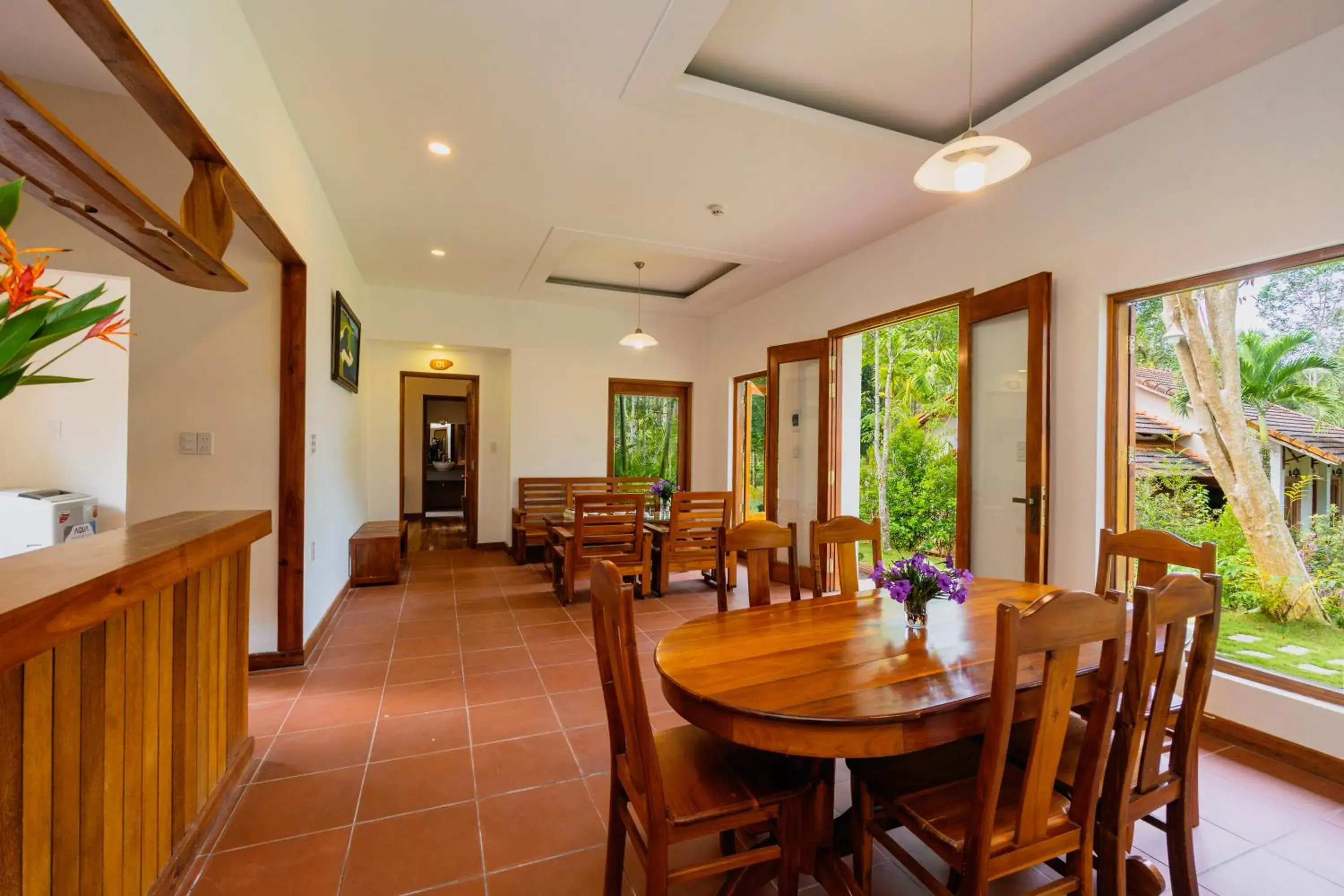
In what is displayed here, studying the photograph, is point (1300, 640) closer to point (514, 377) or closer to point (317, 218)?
point (317, 218)

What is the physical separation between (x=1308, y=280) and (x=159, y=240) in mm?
3932

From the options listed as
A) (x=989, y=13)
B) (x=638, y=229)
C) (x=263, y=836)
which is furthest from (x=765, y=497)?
(x=263, y=836)

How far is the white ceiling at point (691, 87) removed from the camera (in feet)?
6.93

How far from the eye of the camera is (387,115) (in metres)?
2.72

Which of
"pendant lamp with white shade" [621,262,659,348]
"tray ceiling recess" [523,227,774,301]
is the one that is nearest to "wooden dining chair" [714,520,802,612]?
"tray ceiling recess" [523,227,774,301]

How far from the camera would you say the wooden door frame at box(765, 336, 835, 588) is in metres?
4.72

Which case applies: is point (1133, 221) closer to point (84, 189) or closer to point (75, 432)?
point (84, 189)

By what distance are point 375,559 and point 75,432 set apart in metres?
2.63

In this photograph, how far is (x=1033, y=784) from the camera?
119 cm

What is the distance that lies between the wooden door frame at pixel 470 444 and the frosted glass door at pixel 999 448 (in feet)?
16.6

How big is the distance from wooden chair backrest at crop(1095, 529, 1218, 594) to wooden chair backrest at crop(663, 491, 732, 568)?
260 cm

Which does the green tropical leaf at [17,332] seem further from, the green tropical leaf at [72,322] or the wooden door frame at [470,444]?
the wooden door frame at [470,444]

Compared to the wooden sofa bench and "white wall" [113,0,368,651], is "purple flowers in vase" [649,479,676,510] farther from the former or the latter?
"white wall" [113,0,368,651]

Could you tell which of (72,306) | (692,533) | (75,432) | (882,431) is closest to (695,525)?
(692,533)
